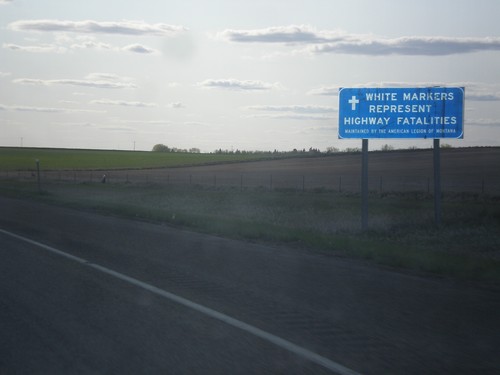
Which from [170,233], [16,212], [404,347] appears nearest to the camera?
[404,347]

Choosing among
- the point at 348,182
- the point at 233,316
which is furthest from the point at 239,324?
the point at 348,182

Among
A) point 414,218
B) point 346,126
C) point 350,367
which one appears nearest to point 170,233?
point 346,126

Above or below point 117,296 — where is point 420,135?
above

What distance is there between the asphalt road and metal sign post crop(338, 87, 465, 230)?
973 cm

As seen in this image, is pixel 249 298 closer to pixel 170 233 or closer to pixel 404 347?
pixel 404 347

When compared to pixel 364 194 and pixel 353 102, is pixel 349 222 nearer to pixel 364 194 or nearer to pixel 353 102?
pixel 364 194

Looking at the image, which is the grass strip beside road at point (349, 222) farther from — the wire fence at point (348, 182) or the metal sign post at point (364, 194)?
the wire fence at point (348, 182)

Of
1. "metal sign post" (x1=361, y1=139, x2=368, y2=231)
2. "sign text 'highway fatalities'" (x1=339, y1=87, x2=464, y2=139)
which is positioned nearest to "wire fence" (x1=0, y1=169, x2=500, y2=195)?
"sign text 'highway fatalities'" (x1=339, y1=87, x2=464, y2=139)

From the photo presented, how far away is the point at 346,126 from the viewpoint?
83.8 ft

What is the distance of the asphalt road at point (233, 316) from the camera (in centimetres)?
771

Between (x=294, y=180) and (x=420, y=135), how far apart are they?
141 ft

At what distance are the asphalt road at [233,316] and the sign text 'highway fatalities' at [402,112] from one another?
32.0 ft

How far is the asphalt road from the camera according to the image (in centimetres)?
771

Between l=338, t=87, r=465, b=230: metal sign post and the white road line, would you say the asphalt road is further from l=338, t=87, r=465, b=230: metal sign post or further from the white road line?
l=338, t=87, r=465, b=230: metal sign post
